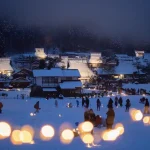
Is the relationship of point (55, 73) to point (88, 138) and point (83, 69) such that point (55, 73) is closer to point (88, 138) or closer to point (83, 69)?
point (83, 69)

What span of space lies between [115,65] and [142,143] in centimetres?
7227

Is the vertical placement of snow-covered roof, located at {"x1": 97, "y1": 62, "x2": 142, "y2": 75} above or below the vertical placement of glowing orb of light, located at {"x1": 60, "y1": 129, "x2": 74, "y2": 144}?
above

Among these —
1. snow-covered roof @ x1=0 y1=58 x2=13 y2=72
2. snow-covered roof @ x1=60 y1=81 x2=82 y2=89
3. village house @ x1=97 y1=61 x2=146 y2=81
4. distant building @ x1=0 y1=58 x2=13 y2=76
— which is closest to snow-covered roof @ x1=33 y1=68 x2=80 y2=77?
snow-covered roof @ x1=60 y1=81 x2=82 y2=89

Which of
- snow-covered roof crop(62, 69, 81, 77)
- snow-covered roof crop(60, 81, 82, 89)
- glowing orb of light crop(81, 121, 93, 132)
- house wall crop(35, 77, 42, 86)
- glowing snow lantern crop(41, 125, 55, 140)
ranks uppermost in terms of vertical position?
snow-covered roof crop(62, 69, 81, 77)

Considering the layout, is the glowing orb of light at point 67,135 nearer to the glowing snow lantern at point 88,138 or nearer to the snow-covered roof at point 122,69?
the glowing snow lantern at point 88,138

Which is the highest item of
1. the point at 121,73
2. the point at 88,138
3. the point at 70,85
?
the point at 121,73

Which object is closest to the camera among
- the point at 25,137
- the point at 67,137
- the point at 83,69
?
the point at 25,137

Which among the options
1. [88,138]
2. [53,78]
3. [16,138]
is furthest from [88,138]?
[53,78]

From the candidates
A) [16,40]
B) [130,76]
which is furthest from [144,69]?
[16,40]

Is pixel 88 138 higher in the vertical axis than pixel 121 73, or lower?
lower

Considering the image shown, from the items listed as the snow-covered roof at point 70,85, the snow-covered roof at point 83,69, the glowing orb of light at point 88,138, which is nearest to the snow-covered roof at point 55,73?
the snow-covered roof at point 70,85

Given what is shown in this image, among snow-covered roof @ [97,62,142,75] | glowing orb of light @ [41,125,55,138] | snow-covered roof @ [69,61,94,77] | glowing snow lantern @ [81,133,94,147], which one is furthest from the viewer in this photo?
snow-covered roof @ [97,62,142,75]

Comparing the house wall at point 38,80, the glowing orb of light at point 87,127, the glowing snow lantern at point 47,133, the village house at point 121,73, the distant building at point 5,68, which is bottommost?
the glowing snow lantern at point 47,133

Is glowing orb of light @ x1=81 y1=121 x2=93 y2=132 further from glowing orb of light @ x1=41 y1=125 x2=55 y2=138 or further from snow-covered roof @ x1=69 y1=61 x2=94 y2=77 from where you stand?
snow-covered roof @ x1=69 y1=61 x2=94 y2=77
